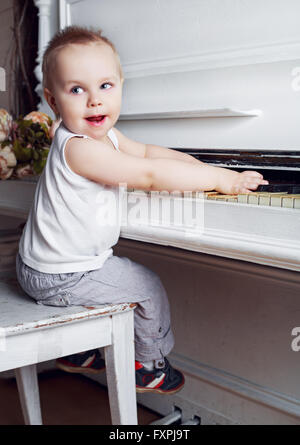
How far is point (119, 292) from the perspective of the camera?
3.42 feet

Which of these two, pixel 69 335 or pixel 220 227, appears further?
pixel 69 335

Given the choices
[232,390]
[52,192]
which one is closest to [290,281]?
Result: [232,390]

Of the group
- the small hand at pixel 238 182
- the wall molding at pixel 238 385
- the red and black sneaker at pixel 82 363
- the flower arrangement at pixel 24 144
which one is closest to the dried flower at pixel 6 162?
the flower arrangement at pixel 24 144

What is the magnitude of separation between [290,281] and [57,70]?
0.76m

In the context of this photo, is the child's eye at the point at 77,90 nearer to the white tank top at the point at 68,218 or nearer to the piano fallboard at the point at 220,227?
the white tank top at the point at 68,218

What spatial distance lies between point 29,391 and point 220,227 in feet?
2.92

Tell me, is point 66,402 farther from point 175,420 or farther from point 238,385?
point 238,385

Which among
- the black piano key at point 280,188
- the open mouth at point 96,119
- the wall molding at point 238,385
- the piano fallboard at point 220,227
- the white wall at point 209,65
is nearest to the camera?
the piano fallboard at point 220,227

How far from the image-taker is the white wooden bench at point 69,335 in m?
0.89

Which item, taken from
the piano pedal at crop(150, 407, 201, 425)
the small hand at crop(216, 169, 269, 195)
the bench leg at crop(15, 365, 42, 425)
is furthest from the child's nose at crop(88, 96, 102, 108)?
the piano pedal at crop(150, 407, 201, 425)

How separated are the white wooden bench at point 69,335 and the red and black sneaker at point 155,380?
0.08 metres

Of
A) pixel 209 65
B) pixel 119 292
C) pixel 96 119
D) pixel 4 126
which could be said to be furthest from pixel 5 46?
pixel 119 292

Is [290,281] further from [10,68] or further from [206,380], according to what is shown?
[10,68]

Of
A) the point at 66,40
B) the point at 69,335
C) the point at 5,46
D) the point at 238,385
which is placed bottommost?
the point at 238,385
